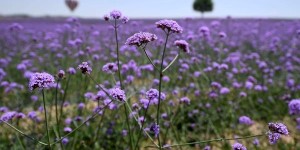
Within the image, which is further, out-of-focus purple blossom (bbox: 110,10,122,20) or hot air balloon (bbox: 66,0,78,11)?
hot air balloon (bbox: 66,0,78,11)

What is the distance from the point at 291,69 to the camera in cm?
691

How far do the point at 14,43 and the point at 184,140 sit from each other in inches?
365

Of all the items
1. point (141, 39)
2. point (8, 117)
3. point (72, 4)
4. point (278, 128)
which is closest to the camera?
point (278, 128)

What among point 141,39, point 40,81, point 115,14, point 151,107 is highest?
point 115,14

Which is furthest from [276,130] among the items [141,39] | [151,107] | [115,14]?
[151,107]

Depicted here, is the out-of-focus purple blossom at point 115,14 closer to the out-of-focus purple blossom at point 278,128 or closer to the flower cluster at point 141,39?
the flower cluster at point 141,39

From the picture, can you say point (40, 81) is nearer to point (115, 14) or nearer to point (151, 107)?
point (115, 14)

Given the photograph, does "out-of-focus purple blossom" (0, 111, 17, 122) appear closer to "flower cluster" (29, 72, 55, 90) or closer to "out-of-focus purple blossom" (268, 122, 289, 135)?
"flower cluster" (29, 72, 55, 90)

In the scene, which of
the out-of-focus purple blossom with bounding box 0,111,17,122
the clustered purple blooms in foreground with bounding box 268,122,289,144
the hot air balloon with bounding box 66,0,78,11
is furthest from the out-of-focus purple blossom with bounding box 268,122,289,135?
the hot air balloon with bounding box 66,0,78,11

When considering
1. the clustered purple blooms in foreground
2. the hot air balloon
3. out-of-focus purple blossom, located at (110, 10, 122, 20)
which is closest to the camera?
the clustered purple blooms in foreground

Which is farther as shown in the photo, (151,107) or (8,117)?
(151,107)

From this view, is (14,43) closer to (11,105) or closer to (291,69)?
(11,105)

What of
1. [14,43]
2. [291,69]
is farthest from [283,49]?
[14,43]

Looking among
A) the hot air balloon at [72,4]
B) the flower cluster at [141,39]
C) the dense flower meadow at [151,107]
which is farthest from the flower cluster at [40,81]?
the hot air balloon at [72,4]
